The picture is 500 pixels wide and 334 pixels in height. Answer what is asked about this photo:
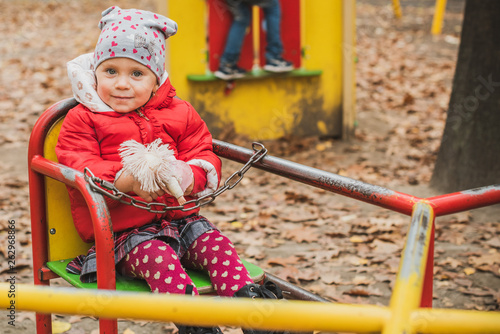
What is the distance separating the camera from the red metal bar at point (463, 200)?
1852 mm

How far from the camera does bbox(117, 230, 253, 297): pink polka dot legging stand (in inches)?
77.9

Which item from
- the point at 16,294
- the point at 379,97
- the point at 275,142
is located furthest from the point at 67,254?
the point at 379,97

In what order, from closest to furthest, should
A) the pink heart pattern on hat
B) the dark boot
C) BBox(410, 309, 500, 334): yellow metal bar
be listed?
BBox(410, 309, 500, 334): yellow metal bar < the dark boot < the pink heart pattern on hat

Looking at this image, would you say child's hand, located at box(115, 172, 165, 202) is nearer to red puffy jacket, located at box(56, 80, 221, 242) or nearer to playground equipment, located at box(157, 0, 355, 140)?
red puffy jacket, located at box(56, 80, 221, 242)

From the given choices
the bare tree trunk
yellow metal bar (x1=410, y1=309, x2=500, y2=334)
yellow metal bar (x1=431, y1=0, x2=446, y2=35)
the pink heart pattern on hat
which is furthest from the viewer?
yellow metal bar (x1=431, y1=0, x2=446, y2=35)

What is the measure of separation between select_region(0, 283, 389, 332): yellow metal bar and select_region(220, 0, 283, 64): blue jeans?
4.25 m

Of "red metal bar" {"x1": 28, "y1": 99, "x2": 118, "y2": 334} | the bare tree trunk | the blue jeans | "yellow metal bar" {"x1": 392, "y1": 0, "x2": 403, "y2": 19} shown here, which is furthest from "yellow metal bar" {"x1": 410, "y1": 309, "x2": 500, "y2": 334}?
"yellow metal bar" {"x1": 392, "y1": 0, "x2": 403, "y2": 19}

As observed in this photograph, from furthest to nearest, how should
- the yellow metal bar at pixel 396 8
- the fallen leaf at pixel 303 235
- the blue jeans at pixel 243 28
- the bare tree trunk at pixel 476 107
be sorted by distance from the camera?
the yellow metal bar at pixel 396 8 → the blue jeans at pixel 243 28 → the bare tree trunk at pixel 476 107 → the fallen leaf at pixel 303 235

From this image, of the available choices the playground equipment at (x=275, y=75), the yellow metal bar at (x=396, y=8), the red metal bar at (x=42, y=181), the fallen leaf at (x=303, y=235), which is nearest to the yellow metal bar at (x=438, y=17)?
the yellow metal bar at (x=396, y=8)

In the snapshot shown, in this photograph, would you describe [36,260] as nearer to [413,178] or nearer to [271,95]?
[413,178]

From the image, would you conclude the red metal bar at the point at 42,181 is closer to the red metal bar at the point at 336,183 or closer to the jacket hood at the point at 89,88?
the jacket hood at the point at 89,88

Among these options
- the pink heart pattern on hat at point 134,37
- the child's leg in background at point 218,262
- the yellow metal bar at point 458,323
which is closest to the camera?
the yellow metal bar at point 458,323

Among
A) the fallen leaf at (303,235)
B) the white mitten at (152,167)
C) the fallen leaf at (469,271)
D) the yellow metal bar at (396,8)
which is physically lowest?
the fallen leaf at (469,271)

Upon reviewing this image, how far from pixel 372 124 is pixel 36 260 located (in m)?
4.73
